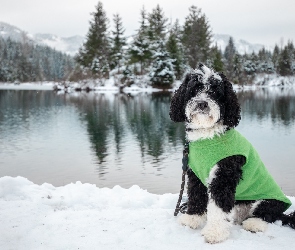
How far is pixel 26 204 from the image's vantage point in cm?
528

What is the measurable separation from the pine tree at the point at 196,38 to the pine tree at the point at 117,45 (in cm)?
1195

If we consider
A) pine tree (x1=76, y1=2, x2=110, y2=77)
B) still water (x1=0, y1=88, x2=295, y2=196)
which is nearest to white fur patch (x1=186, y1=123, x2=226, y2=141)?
still water (x1=0, y1=88, x2=295, y2=196)

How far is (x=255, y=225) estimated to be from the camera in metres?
4.22

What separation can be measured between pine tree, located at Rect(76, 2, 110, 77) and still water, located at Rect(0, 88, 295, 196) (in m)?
39.9

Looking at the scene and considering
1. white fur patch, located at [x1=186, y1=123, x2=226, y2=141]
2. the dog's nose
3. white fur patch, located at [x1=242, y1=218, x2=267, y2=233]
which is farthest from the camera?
white fur patch, located at [x1=242, y1=218, x2=267, y2=233]

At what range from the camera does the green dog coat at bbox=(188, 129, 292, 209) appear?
403 cm

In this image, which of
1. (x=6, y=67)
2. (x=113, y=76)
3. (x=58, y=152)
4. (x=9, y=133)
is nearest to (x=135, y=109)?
(x=9, y=133)

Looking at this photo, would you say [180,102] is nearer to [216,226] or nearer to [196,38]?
[216,226]

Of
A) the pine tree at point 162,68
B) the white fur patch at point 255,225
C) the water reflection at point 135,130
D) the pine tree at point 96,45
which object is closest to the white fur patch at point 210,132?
the white fur patch at point 255,225

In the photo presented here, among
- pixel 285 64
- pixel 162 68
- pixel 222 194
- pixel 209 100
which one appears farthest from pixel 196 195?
pixel 285 64

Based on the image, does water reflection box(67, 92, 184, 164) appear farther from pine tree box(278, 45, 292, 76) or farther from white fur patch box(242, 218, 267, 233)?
pine tree box(278, 45, 292, 76)

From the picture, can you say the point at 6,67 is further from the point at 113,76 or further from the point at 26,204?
the point at 26,204

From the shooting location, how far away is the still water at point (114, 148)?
37.1 ft

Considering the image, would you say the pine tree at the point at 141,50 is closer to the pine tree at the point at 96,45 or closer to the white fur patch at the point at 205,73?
the pine tree at the point at 96,45
